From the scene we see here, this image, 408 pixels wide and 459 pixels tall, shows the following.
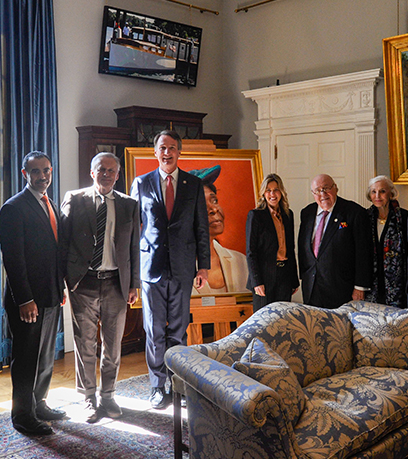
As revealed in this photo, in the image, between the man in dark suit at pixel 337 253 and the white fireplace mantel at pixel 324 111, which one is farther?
the white fireplace mantel at pixel 324 111

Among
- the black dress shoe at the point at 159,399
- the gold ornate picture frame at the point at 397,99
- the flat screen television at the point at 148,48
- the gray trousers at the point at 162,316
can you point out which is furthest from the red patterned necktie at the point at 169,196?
the gold ornate picture frame at the point at 397,99

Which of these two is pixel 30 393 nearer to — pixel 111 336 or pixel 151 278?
pixel 111 336

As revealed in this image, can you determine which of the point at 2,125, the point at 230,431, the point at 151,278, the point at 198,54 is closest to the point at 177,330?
the point at 151,278

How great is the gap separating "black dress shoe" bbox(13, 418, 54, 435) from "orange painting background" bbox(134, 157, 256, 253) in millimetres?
1710

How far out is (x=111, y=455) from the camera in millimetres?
2697

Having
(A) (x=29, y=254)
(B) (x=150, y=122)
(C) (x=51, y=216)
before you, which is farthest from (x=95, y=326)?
(B) (x=150, y=122)

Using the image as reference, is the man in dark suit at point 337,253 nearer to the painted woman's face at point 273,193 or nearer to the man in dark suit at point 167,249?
the painted woman's face at point 273,193

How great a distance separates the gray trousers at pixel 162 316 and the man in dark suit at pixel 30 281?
0.57m

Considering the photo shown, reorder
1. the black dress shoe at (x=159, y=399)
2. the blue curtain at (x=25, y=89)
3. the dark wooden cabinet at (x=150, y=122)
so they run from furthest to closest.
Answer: the dark wooden cabinet at (x=150, y=122) < the blue curtain at (x=25, y=89) < the black dress shoe at (x=159, y=399)

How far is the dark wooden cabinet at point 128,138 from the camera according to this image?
14.9ft

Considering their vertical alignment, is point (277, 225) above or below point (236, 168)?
below

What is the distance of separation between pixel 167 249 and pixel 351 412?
1.51 m

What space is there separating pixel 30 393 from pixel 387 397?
1857mm

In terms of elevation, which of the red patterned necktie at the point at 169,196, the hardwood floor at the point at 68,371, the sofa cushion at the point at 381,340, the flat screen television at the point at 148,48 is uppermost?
the flat screen television at the point at 148,48
